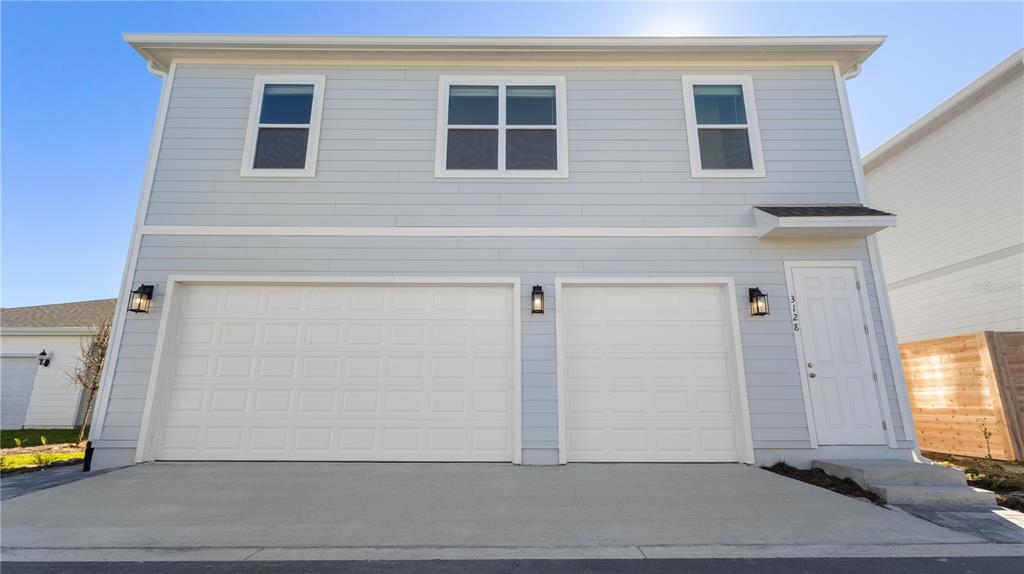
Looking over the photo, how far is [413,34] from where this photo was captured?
5.89 metres

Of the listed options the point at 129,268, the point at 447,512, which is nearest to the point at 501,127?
the point at 447,512

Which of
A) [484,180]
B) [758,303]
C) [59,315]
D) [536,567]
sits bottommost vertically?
[536,567]

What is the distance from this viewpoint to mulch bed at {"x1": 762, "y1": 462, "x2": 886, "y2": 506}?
3713 mm

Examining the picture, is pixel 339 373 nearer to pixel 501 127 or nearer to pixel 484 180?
pixel 484 180

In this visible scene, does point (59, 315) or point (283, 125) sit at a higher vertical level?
point (283, 125)

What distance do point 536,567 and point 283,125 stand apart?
20.1ft

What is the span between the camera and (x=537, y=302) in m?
5.14

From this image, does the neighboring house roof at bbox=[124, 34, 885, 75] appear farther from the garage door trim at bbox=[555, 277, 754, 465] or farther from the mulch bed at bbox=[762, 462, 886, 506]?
the mulch bed at bbox=[762, 462, 886, 506]

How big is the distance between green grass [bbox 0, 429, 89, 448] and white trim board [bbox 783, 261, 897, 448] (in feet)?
40.8

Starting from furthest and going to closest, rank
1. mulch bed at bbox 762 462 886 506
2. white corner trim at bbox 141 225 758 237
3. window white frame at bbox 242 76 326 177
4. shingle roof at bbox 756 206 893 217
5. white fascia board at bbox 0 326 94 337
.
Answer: white fascia board at bbox 0 326 94 337 → window white frame at bbox 242 76 326 177 → white corner trim at bbox 141 225 758 237 → shingle roof at bbox 756 206 893 217 → mulch bed at bbox 762 462 886 506

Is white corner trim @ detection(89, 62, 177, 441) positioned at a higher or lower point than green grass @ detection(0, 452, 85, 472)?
higher

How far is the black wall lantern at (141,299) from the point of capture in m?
5.02

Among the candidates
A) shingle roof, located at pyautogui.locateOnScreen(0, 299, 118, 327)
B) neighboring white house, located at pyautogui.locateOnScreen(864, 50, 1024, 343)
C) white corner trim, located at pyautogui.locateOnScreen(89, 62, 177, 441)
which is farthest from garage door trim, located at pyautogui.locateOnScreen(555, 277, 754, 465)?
shingle roof, located at pyautogui.locateOnScreen(0, 299, 118, 327)

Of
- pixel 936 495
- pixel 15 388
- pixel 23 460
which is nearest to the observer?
pixel 936 495
